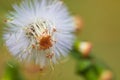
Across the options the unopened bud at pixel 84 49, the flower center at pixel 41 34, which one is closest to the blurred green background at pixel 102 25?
the unopened bud at pixel 84 49

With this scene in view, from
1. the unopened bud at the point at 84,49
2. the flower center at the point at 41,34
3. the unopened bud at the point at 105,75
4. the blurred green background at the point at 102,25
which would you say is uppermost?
the flower center at the point at 41,34

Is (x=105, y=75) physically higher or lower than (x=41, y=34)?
lower

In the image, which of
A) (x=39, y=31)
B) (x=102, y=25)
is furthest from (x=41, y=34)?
(x=102, y=25)

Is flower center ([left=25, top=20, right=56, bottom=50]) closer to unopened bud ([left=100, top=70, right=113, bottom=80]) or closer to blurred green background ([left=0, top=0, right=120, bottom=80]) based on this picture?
unopened bud ([left=100, top=70, right=113, bottom=80])

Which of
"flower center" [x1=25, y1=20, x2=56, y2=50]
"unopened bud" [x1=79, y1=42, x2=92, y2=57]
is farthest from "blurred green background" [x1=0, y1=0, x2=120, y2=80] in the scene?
"flower center" [x1=25, y1=20, x2=56, y2=50]

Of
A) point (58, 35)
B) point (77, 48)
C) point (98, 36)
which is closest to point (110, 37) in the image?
point (98, 36)

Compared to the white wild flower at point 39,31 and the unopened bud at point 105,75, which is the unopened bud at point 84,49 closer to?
the unopened bud at point 105,75

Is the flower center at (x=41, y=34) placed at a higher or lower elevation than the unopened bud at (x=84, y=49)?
higher

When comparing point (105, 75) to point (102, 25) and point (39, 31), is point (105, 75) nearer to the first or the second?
point (39, 31)

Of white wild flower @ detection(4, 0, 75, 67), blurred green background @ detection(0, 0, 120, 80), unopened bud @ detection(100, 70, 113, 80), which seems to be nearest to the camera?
white wild flower @ detection(4, 0, 75, 67)

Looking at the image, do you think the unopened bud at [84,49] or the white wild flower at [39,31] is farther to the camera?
the unopened bud at [84,49]
